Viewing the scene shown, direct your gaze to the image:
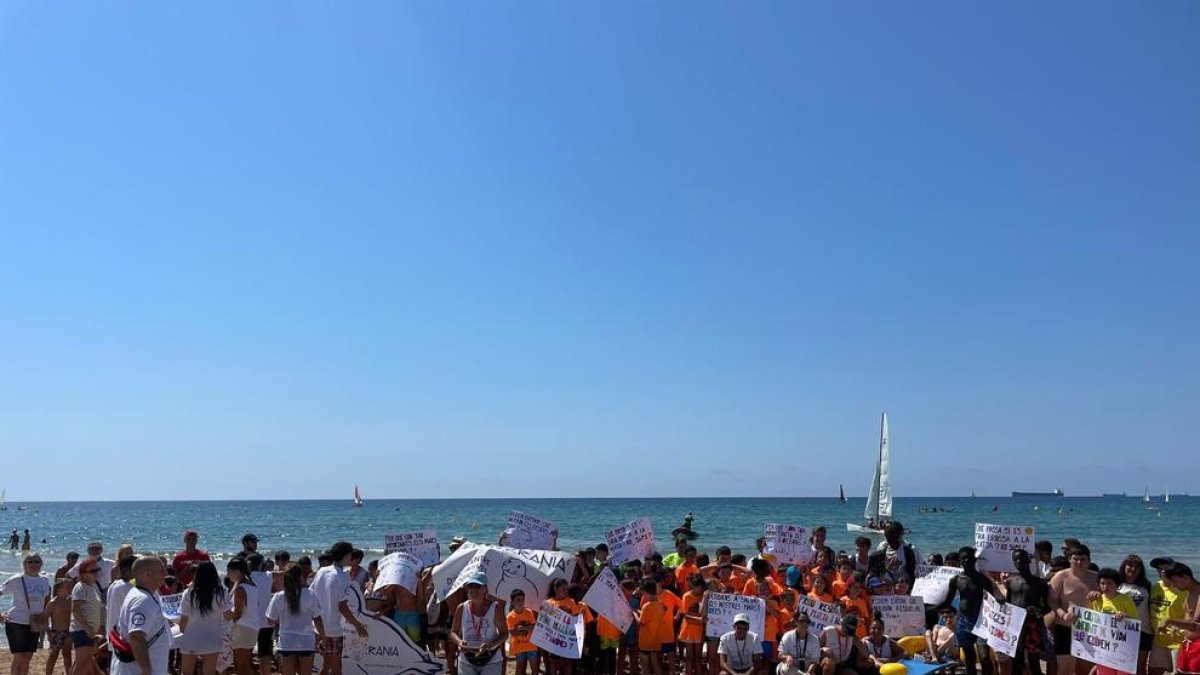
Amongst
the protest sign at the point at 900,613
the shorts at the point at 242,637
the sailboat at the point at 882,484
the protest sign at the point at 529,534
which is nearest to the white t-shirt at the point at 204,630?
the shorts at the point at 242,637

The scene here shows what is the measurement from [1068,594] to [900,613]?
6.83ft

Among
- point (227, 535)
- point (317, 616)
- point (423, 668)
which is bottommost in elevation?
point (227, 535)

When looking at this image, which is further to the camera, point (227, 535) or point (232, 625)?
point (227, 535)

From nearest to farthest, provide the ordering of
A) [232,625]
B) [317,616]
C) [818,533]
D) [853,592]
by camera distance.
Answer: [317,616]
[232,625]
[853,592]
[818,533]

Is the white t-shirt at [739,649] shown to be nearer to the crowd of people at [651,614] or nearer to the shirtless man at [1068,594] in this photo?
the crowd of people at [651,614]

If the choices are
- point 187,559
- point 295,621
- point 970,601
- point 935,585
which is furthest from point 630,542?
point 295,621

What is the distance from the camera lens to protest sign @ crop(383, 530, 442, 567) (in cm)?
1449

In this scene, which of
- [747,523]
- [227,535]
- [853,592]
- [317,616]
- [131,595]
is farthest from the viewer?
[747,523]

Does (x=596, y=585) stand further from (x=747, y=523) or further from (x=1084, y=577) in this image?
(x=747, y=523)

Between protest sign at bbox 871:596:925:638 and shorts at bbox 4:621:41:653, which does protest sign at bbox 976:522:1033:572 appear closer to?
protest sign at bbox 871:596:925:638

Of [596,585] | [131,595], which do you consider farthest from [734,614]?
[131,595]

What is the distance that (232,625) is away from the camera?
10.4 m

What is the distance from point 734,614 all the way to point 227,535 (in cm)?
6816

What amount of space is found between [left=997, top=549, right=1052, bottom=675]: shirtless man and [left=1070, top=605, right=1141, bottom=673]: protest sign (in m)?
0.38
